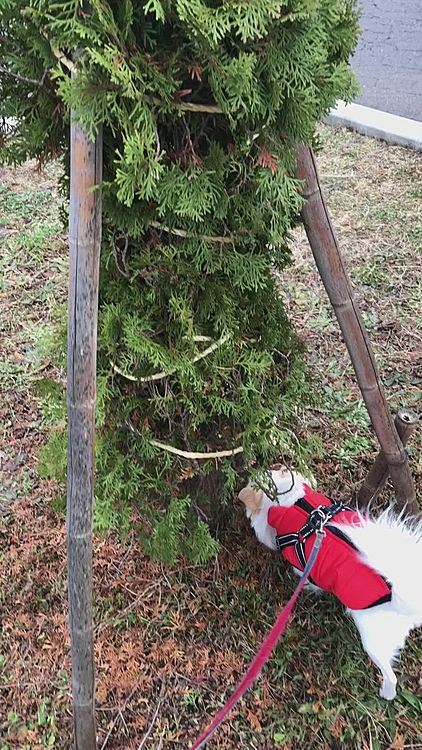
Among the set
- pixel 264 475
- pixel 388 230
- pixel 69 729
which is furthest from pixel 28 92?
pixel 388 230

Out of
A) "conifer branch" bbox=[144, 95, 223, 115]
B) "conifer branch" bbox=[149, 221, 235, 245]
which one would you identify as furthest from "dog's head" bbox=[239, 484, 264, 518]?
"conifer branch" bbox=[144, 95, 223, 115]

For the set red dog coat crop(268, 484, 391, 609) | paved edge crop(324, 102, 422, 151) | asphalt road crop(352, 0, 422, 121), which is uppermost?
asphalt road crop(352, 0, 422, 121)

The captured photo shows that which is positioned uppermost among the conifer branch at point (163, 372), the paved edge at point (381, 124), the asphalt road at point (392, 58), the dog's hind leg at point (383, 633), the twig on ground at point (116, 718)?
the asphalt road at point (392, 58)

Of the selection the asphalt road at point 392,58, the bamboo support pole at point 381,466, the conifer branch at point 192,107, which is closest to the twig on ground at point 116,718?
the bamboo support pole at point 381,466

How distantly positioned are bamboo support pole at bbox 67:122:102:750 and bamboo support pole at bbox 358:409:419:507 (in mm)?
1059

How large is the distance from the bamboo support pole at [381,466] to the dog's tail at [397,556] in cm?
32

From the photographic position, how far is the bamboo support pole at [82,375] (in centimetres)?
117

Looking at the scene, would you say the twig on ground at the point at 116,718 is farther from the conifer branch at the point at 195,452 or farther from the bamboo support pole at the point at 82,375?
the conifer branch at the point at 195,452

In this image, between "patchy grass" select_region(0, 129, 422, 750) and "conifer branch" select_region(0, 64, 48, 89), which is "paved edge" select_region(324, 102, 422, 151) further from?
"conifer branch" select_region(0, 64, 48, 89)

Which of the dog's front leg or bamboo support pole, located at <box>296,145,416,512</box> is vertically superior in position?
bamboo support pole, located at <box>296,145,416,512</box>

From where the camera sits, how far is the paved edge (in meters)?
4.73

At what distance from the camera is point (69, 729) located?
1.89 metres

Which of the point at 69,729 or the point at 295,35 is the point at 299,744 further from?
the point at 295,35

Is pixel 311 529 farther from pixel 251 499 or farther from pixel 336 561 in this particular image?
pixel 251 499
